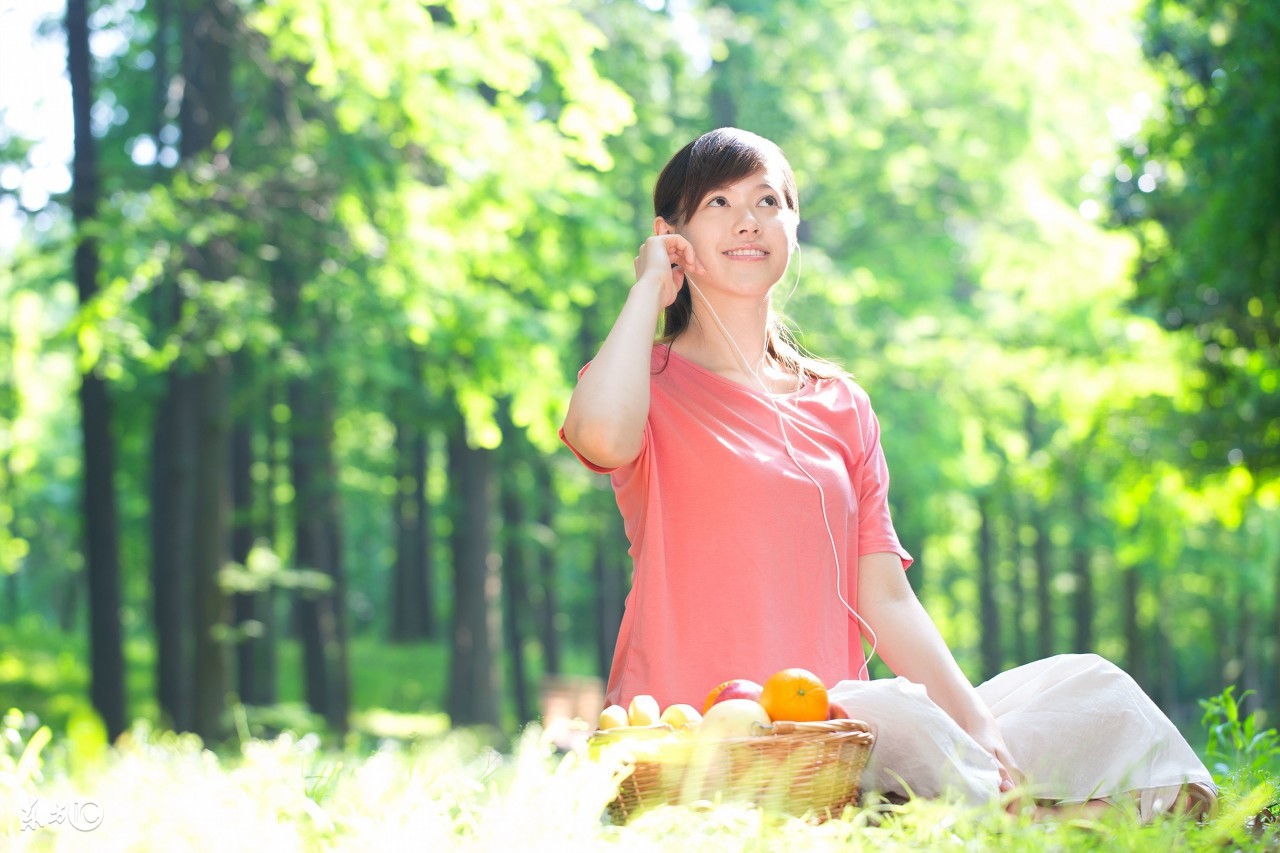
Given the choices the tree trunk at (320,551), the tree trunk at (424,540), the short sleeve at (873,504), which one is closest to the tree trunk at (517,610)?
the tree trunk at (424,540)

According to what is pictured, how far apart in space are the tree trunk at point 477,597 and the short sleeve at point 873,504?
12924mm

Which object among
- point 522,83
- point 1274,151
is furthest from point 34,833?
point 1274,151

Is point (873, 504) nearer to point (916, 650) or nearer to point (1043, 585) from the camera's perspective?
point (916, 650)

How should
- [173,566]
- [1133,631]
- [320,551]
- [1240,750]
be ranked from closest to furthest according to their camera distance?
[1240,750], [173,566], [320,551], [1133,631]

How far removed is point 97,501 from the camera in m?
12.6

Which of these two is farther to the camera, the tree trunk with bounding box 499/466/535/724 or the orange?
the tree trunk with bounding box 499/466/535/724

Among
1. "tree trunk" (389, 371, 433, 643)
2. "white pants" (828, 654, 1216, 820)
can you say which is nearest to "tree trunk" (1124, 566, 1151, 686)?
"tree trunk" (389, 371, 433, 643)

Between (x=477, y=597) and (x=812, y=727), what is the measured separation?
47.4 feet

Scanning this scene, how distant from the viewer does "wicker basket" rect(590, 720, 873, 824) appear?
2.54m

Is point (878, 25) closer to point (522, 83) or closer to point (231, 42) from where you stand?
point (231, 42)

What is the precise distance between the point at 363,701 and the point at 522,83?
17.8 meters

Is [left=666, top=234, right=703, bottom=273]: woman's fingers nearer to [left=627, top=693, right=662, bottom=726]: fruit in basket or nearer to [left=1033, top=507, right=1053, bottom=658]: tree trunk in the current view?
[left=627, top=693, right=662, bottom=726]: fruit in basket

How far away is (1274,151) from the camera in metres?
9.52

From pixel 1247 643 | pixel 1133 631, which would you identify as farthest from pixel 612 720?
pixel 1247 643
